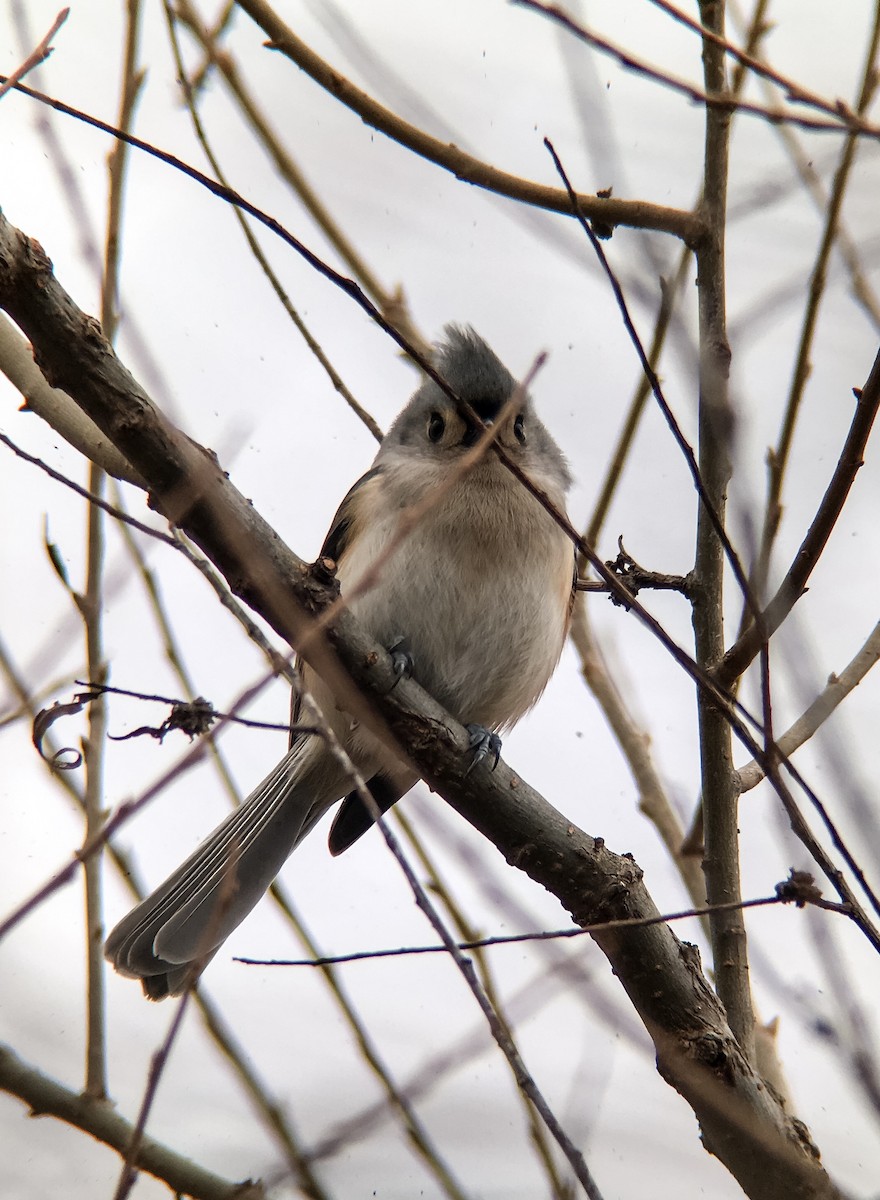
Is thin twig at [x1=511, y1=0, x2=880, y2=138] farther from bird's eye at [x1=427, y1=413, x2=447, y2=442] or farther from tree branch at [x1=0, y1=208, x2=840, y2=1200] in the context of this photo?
bird's eye at [x1=427, y1=413, x2=447, y2=442]

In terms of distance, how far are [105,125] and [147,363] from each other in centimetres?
75

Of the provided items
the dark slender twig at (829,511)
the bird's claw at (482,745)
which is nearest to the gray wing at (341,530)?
the bird's claw at (482,745)

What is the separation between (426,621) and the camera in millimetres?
3193

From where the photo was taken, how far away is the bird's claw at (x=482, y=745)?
2398mm

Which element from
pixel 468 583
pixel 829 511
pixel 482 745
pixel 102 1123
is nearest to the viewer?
pixel 829 511

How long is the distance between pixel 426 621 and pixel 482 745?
0.72 metres

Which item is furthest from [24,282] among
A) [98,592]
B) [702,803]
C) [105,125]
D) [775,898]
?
[702,803]

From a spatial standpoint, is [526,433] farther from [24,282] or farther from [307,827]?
[24,282]

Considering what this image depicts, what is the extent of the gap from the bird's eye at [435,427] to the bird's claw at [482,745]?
941 millimetres

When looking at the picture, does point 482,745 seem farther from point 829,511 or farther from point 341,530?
point 341,530

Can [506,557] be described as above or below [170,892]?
above

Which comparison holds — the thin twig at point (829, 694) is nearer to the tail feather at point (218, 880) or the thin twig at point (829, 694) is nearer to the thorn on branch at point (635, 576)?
the thorn on branch at point (635, 576)

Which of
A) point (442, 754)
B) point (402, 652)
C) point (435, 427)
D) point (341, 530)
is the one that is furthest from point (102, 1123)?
point (435, 427)

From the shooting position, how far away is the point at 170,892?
3.10 meters
